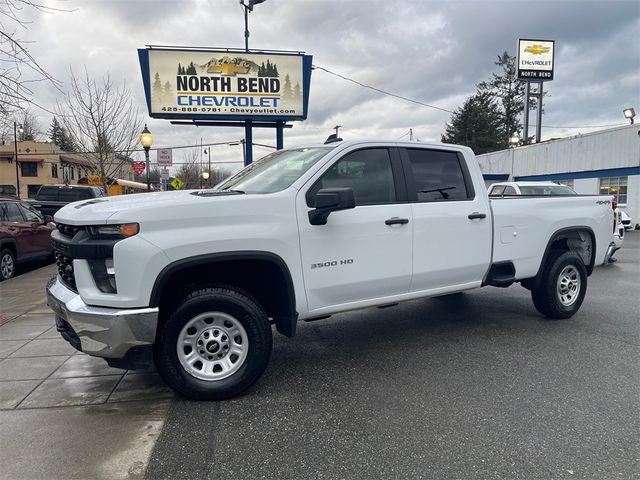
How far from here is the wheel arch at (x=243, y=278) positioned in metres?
3.32

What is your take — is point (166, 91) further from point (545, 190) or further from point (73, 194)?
point (545, 190)

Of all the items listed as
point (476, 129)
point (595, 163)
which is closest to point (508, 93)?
point (476, 129)

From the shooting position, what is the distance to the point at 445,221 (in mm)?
4547

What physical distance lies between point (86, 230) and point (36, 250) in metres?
8.04

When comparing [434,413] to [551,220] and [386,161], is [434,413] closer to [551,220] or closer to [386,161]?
[386,161]

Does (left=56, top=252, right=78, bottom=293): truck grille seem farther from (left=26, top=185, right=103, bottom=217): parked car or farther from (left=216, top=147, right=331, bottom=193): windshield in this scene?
(left=26, top=185, right=103, bottom=217): parked car

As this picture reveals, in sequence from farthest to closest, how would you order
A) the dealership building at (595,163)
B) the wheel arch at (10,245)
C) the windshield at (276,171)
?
the dealership building at (595,163) → the wheel arch at (10,245) → the windshield at (276,171)

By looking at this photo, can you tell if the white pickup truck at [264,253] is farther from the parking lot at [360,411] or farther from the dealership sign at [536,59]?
the dealership sign at [536,59]

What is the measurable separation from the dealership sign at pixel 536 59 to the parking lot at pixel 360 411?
3600 cm

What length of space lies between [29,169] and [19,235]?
5060 centimetres

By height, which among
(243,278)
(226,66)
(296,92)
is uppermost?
(226,66)

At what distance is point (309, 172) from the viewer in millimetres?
3904

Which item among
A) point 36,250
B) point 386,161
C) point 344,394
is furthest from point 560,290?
point 36,250

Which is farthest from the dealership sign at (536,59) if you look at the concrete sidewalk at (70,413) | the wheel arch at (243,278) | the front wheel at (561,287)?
the concrete sidewalk at (70,413)
